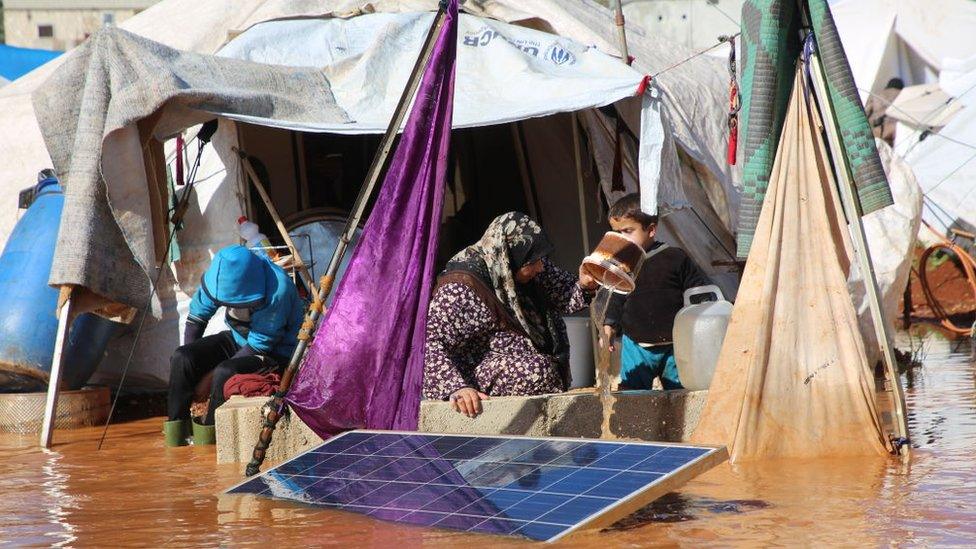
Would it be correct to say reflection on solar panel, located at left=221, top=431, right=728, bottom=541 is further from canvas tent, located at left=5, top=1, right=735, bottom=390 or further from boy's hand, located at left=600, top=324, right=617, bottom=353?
canvas tent, located at left=5, top=1, right=735, bottom=390

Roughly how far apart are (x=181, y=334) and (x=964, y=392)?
4854 millimetres

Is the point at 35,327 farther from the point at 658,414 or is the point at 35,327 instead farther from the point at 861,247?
the point at 861,247

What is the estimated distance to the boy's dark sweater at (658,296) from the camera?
5.92 meters

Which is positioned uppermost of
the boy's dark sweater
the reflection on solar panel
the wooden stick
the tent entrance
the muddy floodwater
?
the tent entrance

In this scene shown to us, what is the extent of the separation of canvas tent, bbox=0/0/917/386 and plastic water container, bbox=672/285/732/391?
1718 millimetres

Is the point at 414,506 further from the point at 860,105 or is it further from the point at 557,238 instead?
the point at 557,238

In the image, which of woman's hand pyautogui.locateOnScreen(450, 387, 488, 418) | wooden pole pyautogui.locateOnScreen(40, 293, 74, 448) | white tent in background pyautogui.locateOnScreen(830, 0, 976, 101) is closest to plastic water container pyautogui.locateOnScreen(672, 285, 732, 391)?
woman's hand pyautogui.locateOnScreen(450, 387, 488, 418)

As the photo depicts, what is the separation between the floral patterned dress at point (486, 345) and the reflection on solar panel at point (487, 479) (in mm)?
669

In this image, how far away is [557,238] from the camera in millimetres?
9844

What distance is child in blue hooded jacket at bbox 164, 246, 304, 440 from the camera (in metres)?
6.43

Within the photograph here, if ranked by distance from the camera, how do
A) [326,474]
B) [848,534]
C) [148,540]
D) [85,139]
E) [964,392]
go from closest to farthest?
[848,534], [148,540], [326,474], [85,139], [964,392]

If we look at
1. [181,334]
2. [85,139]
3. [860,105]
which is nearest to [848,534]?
[860,105]

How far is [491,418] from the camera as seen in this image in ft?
17.0

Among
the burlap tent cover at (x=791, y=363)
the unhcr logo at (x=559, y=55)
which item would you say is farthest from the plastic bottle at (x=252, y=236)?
the burlap tent cover at (x=791, y=363)
